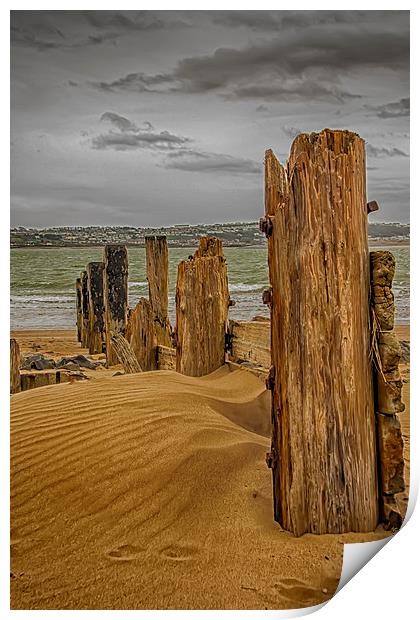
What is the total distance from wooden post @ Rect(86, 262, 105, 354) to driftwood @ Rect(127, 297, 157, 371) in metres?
1.76

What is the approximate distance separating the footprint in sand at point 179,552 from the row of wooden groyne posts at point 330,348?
37 cm

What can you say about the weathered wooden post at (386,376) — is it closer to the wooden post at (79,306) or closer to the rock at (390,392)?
the rock at (390,392)

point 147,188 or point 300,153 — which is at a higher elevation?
point 147,188

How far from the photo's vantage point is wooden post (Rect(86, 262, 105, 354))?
286 inches

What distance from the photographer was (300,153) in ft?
7.65

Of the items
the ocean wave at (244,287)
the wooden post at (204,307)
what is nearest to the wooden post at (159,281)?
the wooden post at (204,307)

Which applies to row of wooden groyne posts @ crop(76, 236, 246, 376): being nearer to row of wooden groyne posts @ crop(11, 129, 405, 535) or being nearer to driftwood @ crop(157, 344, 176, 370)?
driftwood @ crop(157, 344, 176, 370)

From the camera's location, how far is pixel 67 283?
28.1 ft

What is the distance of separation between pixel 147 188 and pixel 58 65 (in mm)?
1526

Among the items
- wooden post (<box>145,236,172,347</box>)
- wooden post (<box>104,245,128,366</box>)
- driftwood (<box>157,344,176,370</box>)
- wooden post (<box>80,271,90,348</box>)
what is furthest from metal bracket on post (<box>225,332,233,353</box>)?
wooden post (<box>80,271,90,348</box>)

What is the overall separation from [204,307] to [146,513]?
215 centimetres

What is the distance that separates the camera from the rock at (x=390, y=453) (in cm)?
240
